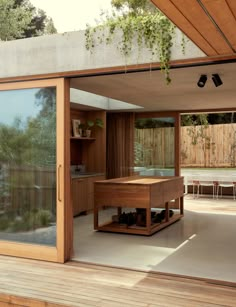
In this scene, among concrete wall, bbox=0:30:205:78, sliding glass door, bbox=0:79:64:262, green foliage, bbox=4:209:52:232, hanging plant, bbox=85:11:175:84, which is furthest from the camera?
green foliage, bbox=4:209:52:232

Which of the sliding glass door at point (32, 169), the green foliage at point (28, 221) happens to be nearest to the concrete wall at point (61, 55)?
the sliding glass door at point (32, 169)

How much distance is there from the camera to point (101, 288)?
13.4 feet

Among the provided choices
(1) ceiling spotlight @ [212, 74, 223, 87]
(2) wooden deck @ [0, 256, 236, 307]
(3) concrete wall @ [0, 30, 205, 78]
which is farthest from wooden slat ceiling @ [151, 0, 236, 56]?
(2) wooden deck @ [0, 256, 236, 307]

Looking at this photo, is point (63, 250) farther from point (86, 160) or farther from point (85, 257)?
point (86, 160)

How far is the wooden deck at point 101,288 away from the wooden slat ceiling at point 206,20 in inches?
94.6

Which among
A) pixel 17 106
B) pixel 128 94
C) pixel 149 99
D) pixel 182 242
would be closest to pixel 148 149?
pixel 149 99

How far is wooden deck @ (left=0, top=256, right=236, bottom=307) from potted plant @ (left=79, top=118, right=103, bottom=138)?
508 cm

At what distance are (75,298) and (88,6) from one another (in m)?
8.68

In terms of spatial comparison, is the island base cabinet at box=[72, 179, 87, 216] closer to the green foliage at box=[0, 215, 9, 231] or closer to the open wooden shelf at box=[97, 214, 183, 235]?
the open wooden shelf at box=[97, 214, 183, 235]

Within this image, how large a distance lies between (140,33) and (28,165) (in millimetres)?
2227

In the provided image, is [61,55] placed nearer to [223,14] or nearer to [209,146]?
[223,14]

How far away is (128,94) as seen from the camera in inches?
279

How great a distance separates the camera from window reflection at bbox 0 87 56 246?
522 centimetres

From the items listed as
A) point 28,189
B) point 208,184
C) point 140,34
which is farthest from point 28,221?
point 208,184
